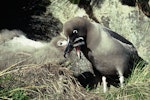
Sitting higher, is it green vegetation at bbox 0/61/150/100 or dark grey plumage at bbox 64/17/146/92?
dark grey plumage at bbox 64/17/146/92

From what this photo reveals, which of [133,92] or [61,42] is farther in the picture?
[61,42]

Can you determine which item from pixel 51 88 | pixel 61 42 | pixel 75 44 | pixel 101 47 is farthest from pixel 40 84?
pixel 101 47

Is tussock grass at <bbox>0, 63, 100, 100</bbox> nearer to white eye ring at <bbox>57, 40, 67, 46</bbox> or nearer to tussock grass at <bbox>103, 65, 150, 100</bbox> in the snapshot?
tussock grass at <bbox>103, 65, 150, 100</bbox>

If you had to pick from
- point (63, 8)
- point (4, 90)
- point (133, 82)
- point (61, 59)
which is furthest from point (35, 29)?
point (4, 90)

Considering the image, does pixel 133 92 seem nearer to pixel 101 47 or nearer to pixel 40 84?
pixel 101 47

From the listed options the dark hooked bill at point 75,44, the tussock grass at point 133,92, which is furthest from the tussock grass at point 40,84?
the dark hooked bill at point 75,44

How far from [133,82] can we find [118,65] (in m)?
0.35

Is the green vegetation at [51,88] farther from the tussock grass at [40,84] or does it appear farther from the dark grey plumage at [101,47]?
the dark grey plumage at [101,47]

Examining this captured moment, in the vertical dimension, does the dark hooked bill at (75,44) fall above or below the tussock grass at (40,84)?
above

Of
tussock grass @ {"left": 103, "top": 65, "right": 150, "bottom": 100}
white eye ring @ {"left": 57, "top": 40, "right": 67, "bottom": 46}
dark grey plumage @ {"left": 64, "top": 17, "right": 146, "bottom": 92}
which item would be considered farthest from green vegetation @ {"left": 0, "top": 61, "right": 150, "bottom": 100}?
white eye ring @ {"left": 57, "top": 40, "right": 67, "bottom": 46}

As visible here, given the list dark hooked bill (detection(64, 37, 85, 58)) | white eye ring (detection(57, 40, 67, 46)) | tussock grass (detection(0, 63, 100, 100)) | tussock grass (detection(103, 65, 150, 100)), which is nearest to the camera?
tussock grass (detection(0, 63, 100, 100))

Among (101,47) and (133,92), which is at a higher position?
(101,47)

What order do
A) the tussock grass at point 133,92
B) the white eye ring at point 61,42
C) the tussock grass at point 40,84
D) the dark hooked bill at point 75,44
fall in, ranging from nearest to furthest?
the tussock grass at point 40,84, the tussock grass at point 133,92, the dark hooked bill at point 75,44, the white eye ring at point 61,42

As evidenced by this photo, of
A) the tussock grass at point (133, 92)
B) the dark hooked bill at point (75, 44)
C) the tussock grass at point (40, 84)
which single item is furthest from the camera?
the dark hooked bill at point (75, 44)
